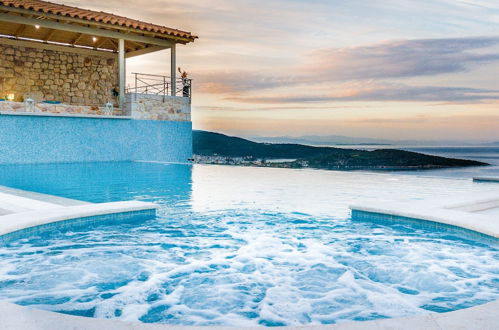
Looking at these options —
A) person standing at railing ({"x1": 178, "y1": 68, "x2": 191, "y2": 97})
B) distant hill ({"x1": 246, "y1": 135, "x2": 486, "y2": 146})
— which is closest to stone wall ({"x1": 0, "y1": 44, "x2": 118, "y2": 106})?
person standing at railing ({"x1": 178, "y1": 68, "x2": 191, "y2": 97})

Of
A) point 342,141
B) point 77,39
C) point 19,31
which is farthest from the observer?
point 342,141

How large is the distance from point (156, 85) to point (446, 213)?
13.4 meters

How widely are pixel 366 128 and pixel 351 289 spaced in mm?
20684

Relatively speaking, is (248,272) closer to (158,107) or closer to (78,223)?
(78,223)

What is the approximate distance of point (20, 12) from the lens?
13812 millimetres

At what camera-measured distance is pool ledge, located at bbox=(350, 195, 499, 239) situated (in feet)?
15.8


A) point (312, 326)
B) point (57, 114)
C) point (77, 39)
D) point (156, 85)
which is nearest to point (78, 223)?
point (312, 326)

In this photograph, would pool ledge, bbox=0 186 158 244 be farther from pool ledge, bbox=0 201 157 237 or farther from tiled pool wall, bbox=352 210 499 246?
tiled pool wall, bbox=352 210 499 246

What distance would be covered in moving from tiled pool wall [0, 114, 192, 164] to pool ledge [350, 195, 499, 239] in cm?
1150

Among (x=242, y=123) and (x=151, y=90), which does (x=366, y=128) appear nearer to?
(x=242, y=123)

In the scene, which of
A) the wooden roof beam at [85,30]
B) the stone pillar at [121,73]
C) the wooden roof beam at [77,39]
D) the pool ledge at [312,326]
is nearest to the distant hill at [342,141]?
the wooden roof beam at [85,30]

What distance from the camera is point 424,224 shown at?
531 cm

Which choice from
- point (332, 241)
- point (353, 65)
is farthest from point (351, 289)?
point (353, 65)

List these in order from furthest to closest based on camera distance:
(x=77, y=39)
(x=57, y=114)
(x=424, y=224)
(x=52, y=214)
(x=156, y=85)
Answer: (x=77, y=39) < (x=156, y=85) < (x=57, y=114) < (x=424, y=224) < (x=52, y=214)
